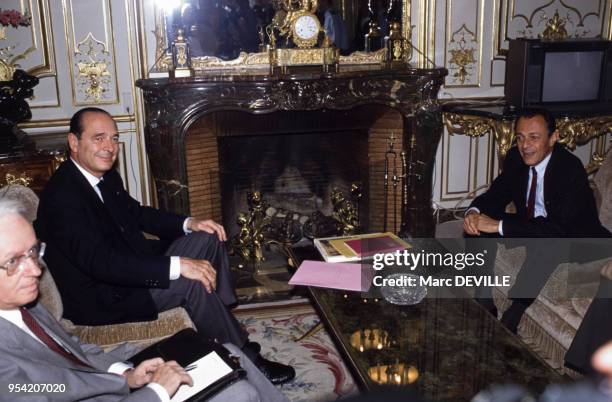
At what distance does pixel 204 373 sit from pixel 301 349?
122cm

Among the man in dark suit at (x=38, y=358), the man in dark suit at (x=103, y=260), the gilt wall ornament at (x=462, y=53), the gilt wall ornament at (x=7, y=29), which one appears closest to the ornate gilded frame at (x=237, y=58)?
the gilt wall ornament at (x=462, y=53)

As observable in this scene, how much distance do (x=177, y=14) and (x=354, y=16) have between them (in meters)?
1.16

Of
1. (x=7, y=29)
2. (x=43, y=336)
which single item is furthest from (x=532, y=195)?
(x=7, y=29)

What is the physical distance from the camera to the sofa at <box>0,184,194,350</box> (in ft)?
6.47

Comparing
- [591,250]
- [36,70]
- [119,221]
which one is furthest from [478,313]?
[36,70]

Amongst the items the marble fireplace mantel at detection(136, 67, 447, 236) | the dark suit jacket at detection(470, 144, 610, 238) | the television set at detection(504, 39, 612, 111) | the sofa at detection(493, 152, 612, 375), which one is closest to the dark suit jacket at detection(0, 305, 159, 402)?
the sofa at detection(493, 152, 612, 375)

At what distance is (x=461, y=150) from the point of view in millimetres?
4352

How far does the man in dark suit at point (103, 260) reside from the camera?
2092 millimetres

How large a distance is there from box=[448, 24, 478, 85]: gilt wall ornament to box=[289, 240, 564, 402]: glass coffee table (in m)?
2.45

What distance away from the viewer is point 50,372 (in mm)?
1324

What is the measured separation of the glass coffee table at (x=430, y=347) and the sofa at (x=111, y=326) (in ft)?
1.74

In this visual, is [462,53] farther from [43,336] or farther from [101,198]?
[43,336]

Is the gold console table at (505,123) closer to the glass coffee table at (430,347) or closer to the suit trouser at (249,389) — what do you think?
the glass coffee table at (430,347)

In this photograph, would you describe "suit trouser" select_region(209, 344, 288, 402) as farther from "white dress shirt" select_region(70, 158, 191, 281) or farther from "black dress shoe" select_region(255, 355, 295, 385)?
"black dress shoe" select_region(255, 355, 295, 385)
